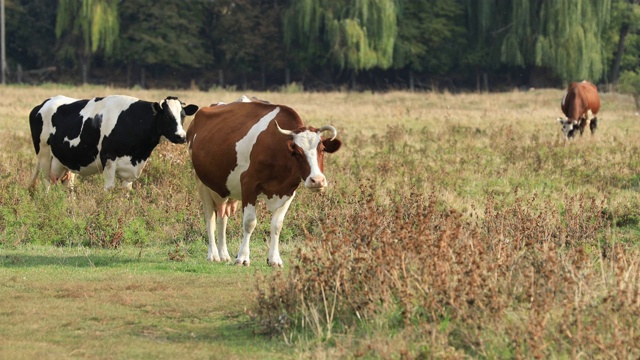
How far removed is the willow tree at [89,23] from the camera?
60875mm

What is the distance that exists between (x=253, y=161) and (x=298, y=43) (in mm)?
54553

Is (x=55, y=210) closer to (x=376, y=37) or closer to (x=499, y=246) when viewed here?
(x=499, y=246)

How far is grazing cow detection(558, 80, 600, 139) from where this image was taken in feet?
91.8

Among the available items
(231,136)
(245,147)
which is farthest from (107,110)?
(245,147)

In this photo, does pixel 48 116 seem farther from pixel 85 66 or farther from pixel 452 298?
pixel 85 66

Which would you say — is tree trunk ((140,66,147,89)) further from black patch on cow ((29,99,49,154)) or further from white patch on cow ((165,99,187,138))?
white patch on cow ((165,99,187,138))

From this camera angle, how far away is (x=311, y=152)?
37.3 feet

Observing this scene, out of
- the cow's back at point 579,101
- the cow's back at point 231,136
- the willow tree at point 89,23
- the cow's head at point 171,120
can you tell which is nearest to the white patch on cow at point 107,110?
the cow's head at point 171,120

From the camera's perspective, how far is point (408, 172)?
19.1 m

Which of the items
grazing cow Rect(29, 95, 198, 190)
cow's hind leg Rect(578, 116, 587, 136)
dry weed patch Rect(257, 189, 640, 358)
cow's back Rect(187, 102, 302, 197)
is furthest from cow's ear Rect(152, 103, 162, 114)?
cow's hind leg Rect(578, 116, 587, 136)

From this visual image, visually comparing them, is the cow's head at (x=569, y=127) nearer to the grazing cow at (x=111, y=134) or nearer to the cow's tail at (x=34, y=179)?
the grazing cow at (x=111, y=134)

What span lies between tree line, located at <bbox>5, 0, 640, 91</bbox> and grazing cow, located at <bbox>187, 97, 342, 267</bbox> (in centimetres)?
4668

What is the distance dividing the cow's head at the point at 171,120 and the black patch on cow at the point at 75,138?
101 centimetres

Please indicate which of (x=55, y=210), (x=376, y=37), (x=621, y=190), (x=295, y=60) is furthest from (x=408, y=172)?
(x=295, y=60)
